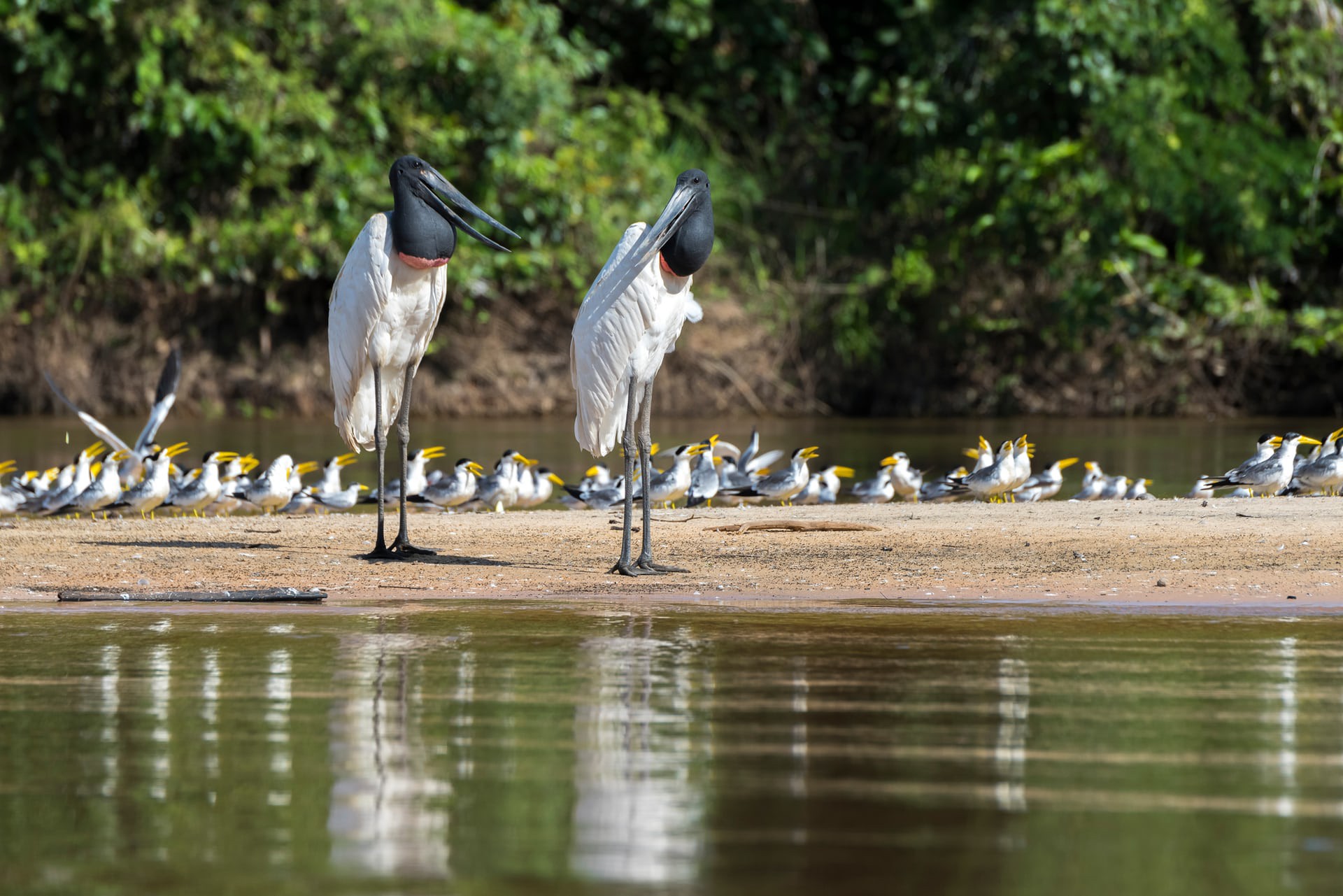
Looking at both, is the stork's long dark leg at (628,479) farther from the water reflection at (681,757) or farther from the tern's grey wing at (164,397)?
the tern's grey wing at (164,397)

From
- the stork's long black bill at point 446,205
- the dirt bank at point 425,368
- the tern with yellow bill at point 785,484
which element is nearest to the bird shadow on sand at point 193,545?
the stork's long black bill at point 446,205

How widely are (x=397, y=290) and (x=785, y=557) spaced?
9.02 feet

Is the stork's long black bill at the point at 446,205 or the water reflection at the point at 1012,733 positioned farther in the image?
the stork's long black bill at the point at 446,205

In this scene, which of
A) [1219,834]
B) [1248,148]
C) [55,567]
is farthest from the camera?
[1248,148]

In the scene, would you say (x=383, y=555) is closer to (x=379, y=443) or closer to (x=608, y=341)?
(x=379, y=443)

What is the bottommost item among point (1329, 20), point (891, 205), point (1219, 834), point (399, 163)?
point (1219, 834)

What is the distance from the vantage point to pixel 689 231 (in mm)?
9992

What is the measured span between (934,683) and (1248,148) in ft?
67.6

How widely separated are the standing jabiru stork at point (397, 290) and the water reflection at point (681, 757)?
3.54 m

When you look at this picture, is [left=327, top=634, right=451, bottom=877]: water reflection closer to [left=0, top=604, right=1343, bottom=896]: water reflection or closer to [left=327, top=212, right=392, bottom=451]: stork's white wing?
[left=0, top=604, right=1343, bottom=896]: water reflection

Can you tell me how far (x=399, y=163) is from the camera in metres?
10.6

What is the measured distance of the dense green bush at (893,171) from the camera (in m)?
24.6

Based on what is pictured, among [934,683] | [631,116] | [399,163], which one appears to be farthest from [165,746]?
[631,116]

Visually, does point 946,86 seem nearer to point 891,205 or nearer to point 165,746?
point 891,205
